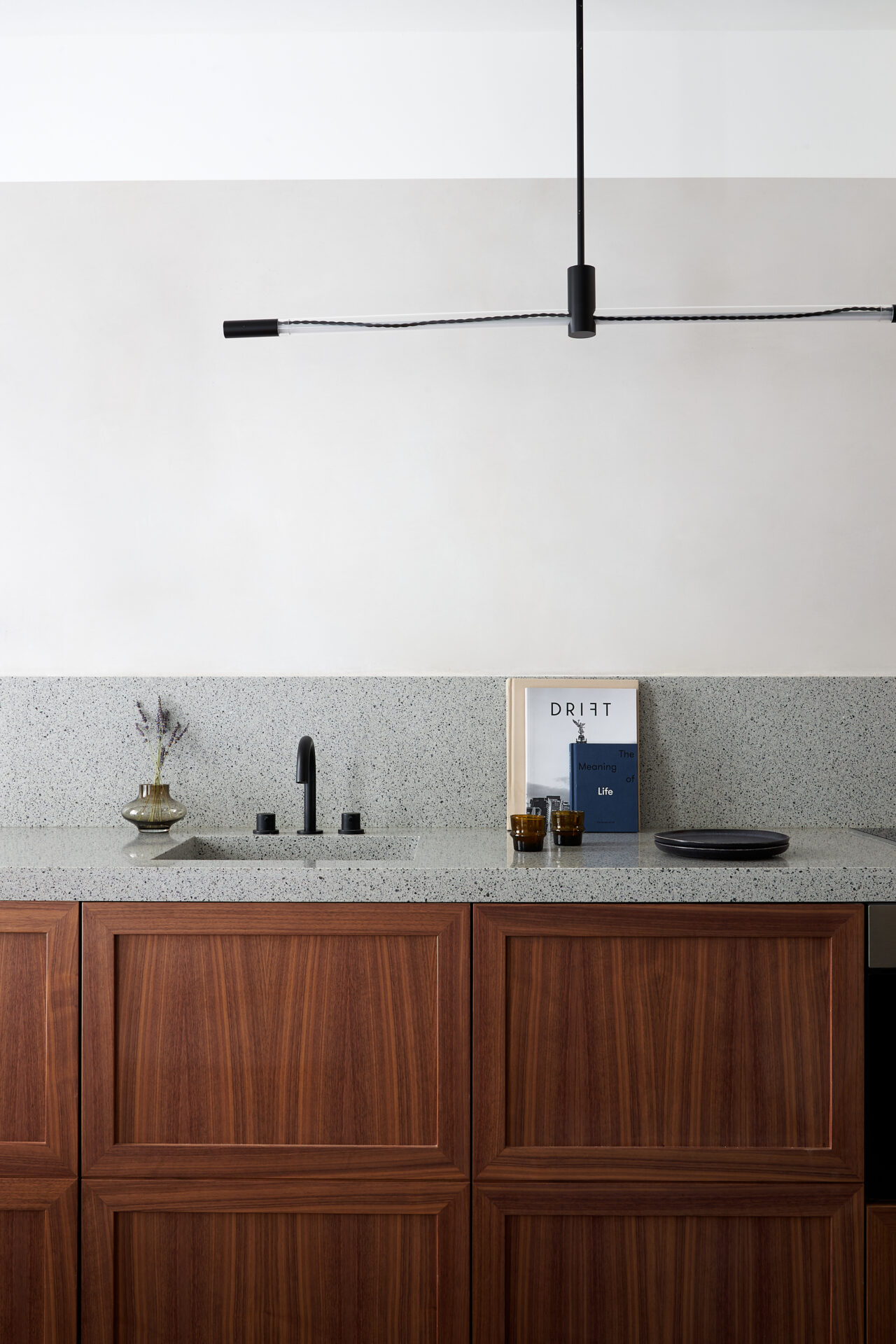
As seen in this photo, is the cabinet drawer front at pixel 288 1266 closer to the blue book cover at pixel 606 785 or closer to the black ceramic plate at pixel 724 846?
the black ceramic plate at pixel 724 846

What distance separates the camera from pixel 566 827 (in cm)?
188

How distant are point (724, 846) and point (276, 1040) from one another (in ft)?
2.65

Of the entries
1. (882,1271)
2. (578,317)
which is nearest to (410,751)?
(578,317)

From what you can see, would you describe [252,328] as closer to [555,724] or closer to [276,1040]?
[555,724]

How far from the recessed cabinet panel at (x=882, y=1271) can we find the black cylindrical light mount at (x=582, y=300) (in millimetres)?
1562

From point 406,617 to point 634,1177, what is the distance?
3.91ft

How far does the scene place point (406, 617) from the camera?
7.34 ft

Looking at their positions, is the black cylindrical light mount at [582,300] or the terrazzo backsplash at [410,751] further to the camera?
the terrazzo backsplash at [410,751]

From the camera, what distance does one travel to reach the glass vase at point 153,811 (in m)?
2.05

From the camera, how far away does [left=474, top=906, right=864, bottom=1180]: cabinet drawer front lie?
160 cm

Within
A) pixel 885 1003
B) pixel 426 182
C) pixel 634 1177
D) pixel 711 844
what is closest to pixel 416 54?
pixel 426 182

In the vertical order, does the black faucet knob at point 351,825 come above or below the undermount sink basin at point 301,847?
above

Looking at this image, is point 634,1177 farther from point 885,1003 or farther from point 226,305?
point 226,305

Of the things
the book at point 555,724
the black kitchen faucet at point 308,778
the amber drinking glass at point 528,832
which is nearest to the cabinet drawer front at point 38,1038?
the black kitchen faucet at point 308,778
